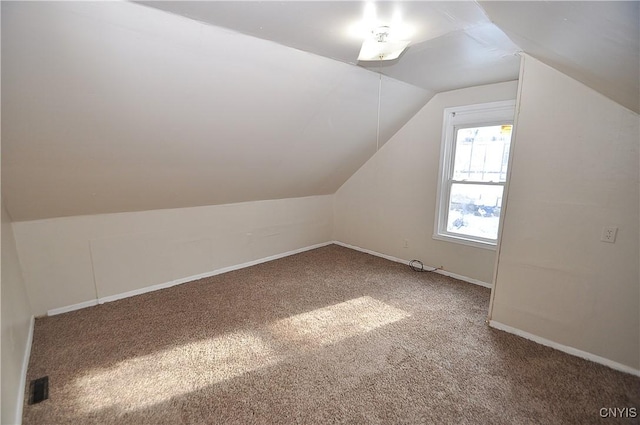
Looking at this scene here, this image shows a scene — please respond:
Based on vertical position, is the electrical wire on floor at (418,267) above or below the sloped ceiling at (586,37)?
below

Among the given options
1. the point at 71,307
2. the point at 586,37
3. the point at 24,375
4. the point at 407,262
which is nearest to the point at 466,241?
the point at 407,262

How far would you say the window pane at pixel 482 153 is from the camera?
3119mm

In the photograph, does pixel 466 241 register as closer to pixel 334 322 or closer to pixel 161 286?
pixel 334 322

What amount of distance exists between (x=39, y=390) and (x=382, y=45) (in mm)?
3056

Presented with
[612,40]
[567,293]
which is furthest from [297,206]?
[612,40]

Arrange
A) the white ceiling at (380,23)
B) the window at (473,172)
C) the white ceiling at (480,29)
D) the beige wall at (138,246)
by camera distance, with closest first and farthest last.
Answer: the white ceiling at (480,29), the white ceiling at (380,23), the beige wall at (138,246), the window at (473,172)

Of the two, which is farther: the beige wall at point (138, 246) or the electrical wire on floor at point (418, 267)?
the electrical wire on floor at point (418, 267)

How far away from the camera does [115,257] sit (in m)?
2.88

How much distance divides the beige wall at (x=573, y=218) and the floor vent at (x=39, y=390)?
11.1 ft

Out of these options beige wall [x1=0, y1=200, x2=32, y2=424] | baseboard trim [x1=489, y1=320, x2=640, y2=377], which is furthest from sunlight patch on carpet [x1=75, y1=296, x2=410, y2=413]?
baseboard trim [x1=489, y1=320, x2=640, y2=377]

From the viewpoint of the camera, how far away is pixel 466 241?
342 cm

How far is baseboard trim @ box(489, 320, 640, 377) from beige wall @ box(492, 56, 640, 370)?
0.03m

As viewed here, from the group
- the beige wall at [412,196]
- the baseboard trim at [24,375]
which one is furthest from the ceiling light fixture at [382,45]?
the baseboard trim at [24,375]

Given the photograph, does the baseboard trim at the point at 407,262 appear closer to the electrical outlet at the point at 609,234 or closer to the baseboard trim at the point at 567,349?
the baseboard trim at the point at 567,349
